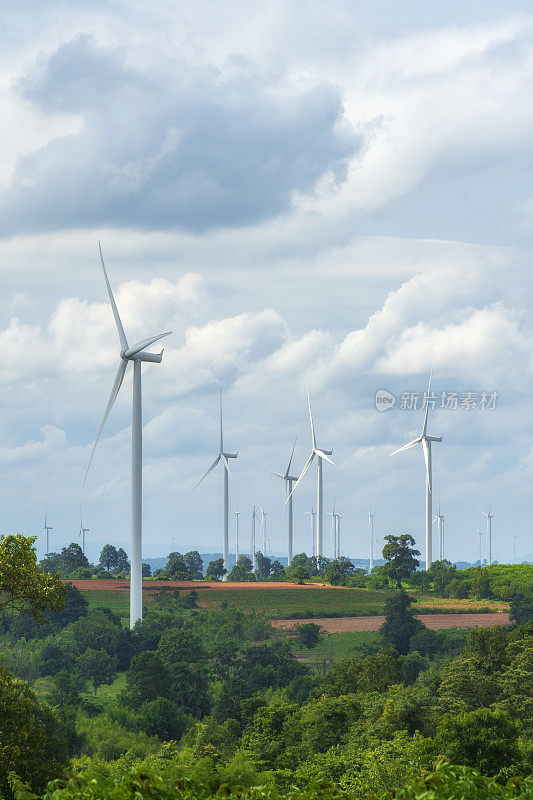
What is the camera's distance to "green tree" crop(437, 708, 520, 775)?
38750 mm

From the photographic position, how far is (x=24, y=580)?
2903 cm

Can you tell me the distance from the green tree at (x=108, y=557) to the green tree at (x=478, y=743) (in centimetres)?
13590

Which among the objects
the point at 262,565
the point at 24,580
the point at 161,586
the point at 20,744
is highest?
the point at 24,580

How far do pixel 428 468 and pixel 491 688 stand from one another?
8519cm

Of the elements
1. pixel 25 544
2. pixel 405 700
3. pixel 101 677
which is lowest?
pixel 101 677

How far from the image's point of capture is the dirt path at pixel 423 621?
108 metres

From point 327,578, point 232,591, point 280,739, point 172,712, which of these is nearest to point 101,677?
point 172,712

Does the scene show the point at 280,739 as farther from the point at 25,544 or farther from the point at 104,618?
the point at 104,618

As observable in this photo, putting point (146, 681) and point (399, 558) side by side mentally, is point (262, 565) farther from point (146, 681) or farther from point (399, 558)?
point (146, 681)

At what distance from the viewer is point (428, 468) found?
14200cm

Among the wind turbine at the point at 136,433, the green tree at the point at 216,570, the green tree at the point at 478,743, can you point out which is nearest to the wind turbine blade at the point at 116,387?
the wind turbine at the point at 136,433

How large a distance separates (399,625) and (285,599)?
2479cm

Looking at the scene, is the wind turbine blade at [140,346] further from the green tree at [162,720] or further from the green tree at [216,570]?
the green tree at [216,570]

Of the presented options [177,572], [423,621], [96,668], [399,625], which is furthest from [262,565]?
[96,668]
